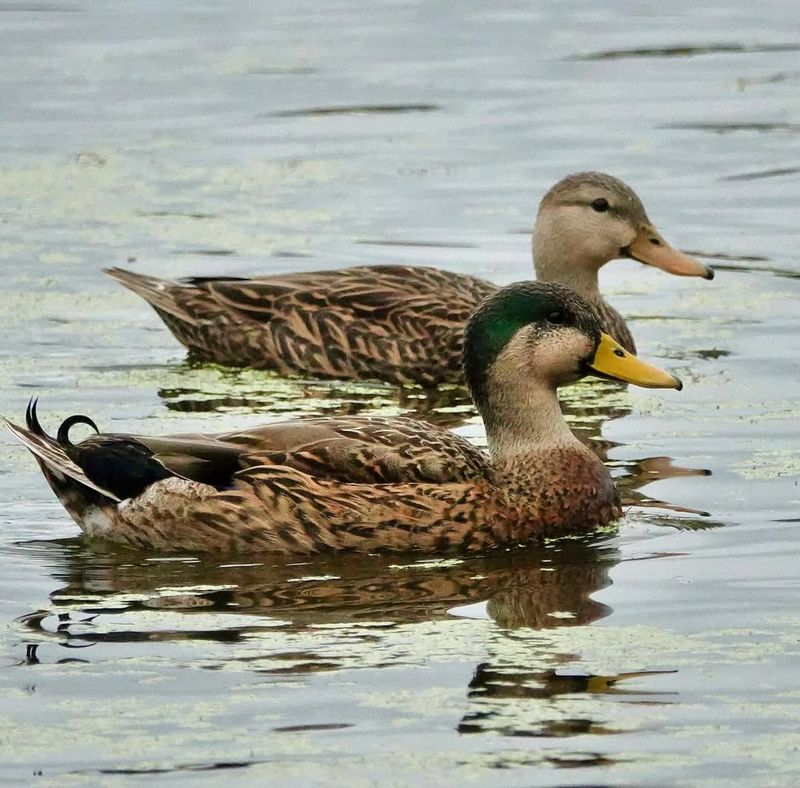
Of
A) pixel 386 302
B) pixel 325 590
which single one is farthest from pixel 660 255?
pixel 325 590

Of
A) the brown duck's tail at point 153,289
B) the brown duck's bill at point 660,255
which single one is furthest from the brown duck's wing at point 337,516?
the brown duck's bill at point 660,255

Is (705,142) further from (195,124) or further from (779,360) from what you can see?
(779,360)

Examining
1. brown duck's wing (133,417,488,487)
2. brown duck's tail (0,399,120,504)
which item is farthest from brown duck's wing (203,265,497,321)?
brown duck's tail (0,399,120,504)

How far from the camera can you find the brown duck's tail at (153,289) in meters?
14.6

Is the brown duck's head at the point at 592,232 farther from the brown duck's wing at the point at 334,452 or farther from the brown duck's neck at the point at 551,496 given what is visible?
the brown duck's wing at the point at 334,452

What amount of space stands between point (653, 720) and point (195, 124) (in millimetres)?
12723

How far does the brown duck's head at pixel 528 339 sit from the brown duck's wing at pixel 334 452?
0.41 meters

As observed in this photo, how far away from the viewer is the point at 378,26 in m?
23.4

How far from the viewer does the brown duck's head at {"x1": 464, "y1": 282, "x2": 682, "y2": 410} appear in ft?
35.1

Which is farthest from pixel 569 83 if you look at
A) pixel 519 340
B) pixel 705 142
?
pixel 519 340

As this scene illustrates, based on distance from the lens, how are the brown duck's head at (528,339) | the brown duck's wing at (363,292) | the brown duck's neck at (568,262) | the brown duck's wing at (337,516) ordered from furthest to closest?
the brown duck's neck at (568,262) → the brown duck's wing at (363,292) → the brown duck's head at (528,339) → the brown duck's wing at (337,516)

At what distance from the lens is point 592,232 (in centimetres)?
1479

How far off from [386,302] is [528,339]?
12.6ft

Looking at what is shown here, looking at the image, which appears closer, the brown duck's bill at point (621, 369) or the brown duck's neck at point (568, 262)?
the brown duck's bill at point (621, 369)
